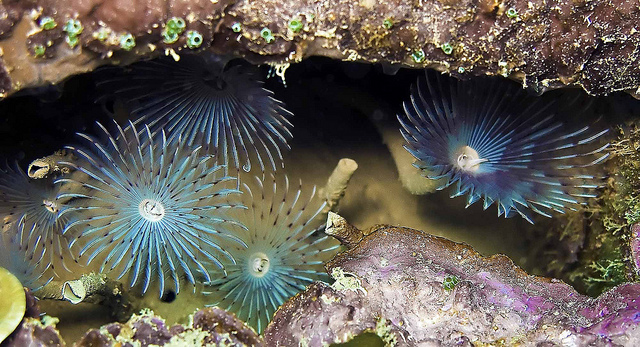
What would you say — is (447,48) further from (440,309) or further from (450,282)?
(440,309)

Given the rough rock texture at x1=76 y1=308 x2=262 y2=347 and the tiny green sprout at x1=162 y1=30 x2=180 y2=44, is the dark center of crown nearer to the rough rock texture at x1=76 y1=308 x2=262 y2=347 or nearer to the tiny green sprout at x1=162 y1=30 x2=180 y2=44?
the tiny green sprout at x1=162 y1=30 x2=180 y2=44

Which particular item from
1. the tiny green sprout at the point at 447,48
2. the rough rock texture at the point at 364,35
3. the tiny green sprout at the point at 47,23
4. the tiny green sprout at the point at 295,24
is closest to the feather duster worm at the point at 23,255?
the rough rock texture at the point at 364,35

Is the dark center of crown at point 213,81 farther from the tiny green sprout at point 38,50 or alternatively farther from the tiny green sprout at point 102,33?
the tiny green sprout at point 38,50

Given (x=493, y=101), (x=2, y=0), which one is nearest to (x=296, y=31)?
(x=2, y=0)

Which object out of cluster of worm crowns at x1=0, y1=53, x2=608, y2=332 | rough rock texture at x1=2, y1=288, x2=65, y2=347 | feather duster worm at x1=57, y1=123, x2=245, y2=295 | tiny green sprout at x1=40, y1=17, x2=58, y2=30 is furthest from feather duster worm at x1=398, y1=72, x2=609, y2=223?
rough rock texture at x1=2, y1=288, x2=65, y2=347

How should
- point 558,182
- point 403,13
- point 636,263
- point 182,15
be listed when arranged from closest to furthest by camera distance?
point 182,15
point 403,13
point 636,263
point 558,182

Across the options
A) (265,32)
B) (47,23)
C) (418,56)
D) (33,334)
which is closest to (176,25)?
(265,32)

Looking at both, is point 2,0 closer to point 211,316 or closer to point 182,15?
point 182,15
